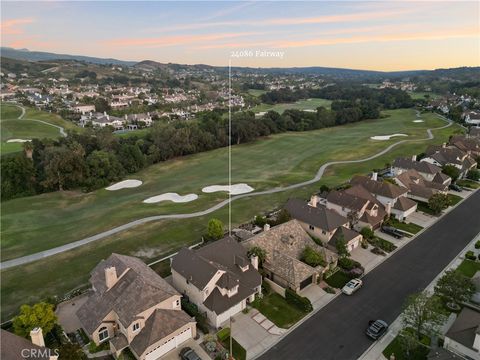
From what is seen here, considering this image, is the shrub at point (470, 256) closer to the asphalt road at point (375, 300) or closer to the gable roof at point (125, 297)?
the asphalt road at point (375, 300)

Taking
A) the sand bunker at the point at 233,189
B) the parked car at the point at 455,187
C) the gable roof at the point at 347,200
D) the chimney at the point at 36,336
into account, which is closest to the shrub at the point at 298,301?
the gable roof at the point at 347,200

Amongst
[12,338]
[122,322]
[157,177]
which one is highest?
[12,338]

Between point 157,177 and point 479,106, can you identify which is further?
point 479,106

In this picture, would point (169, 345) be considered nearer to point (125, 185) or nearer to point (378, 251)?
point (378, 251)

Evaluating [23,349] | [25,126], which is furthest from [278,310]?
[25,126]

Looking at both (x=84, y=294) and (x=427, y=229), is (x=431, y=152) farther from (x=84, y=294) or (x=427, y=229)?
(x=84, y=294)

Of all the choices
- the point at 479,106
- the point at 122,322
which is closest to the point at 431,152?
the point at 122,322

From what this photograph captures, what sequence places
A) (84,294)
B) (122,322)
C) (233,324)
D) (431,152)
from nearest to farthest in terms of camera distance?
1. (122,322)
2. (233,324)
3. (84,294)
4. (431,152)
